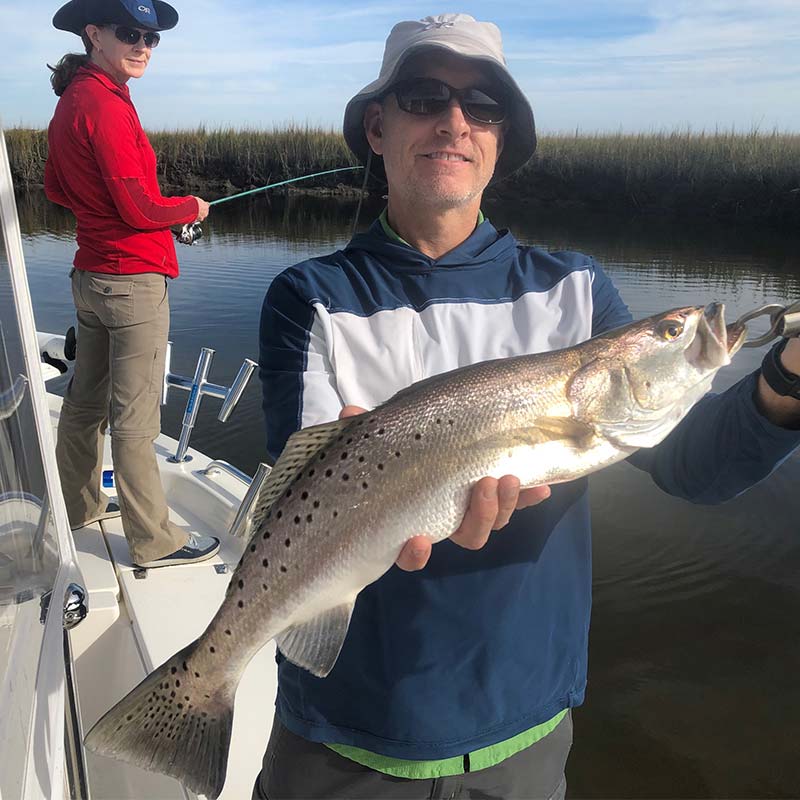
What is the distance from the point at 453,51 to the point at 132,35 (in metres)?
2.84

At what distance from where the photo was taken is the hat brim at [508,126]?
2.11 meters

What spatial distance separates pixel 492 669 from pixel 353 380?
879 millimetres

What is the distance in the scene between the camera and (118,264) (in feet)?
13.6

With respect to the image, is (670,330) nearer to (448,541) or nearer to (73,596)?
(448,541)

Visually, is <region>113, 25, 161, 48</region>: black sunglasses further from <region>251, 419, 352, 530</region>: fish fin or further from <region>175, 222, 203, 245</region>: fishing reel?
<region>251, 419, 352, 530</region>: fish fin

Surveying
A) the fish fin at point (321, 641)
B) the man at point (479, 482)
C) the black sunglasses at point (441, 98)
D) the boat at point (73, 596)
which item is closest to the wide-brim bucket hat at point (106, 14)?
the boat at point (73, 596)

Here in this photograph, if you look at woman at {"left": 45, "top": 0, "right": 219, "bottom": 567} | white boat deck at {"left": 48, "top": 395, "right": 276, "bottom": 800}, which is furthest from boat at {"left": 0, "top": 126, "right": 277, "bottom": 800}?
woman at {"left": 45, "top": 0, "right": 219, "bottom": 567}

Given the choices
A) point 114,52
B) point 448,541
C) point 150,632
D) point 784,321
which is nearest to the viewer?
point 784,321

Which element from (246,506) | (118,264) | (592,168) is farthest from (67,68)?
(592,168)

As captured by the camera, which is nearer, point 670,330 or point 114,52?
point 670,330

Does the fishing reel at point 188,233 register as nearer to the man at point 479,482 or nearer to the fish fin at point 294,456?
the man at point 479,482

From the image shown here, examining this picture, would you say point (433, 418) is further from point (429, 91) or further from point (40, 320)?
point (40, 320)

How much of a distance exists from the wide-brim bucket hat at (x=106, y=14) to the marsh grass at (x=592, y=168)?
1899cm

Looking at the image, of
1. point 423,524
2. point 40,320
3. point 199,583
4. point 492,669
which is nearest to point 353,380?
point 423,524
